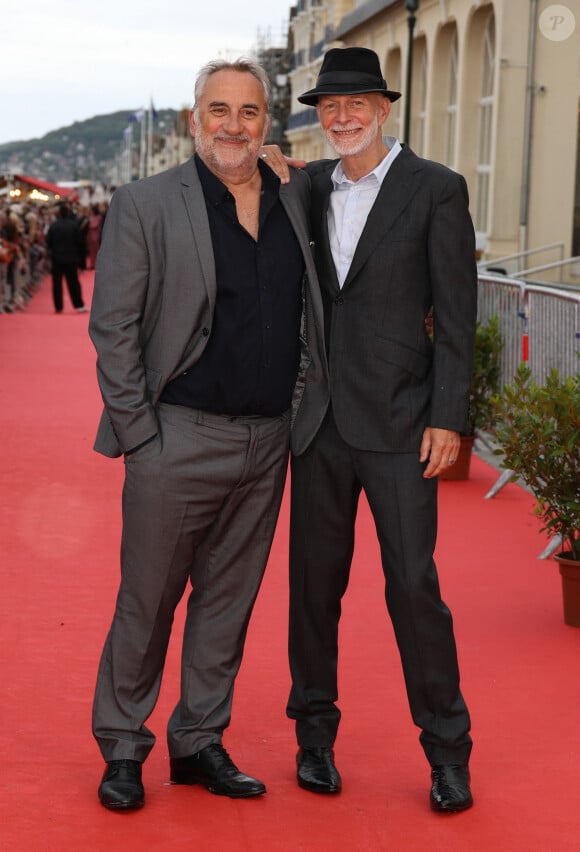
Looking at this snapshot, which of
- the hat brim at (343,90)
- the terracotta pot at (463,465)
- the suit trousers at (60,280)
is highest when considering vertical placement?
the hat brim at (343,90)

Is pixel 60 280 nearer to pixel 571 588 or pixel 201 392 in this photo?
pixel 571 588

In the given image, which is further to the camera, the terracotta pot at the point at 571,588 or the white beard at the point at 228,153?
the terracotta pot at the point at 571,588

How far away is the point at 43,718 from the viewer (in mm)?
5559

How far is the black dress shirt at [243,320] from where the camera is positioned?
4625mm

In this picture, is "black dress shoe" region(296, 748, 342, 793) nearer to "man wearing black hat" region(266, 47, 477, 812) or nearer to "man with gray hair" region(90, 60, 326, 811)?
"man wearing black hat" region(266, 47, 477, 812)

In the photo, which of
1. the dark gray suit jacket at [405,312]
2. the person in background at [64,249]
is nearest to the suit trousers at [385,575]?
the dark gray suit jacket at [405,312]

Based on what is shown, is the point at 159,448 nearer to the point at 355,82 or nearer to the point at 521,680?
the point at 355,82

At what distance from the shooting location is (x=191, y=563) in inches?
192

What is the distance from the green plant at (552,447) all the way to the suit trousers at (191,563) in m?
2.57

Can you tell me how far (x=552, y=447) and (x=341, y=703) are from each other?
77.7 inches

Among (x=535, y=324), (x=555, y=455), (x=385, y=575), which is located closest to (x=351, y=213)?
(x=385, y=575)

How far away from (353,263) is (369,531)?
504cm

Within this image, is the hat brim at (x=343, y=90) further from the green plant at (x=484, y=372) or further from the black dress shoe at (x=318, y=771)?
the green plant at (x=484, y=372)

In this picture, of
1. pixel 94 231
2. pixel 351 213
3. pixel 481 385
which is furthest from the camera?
pixel 94 231
